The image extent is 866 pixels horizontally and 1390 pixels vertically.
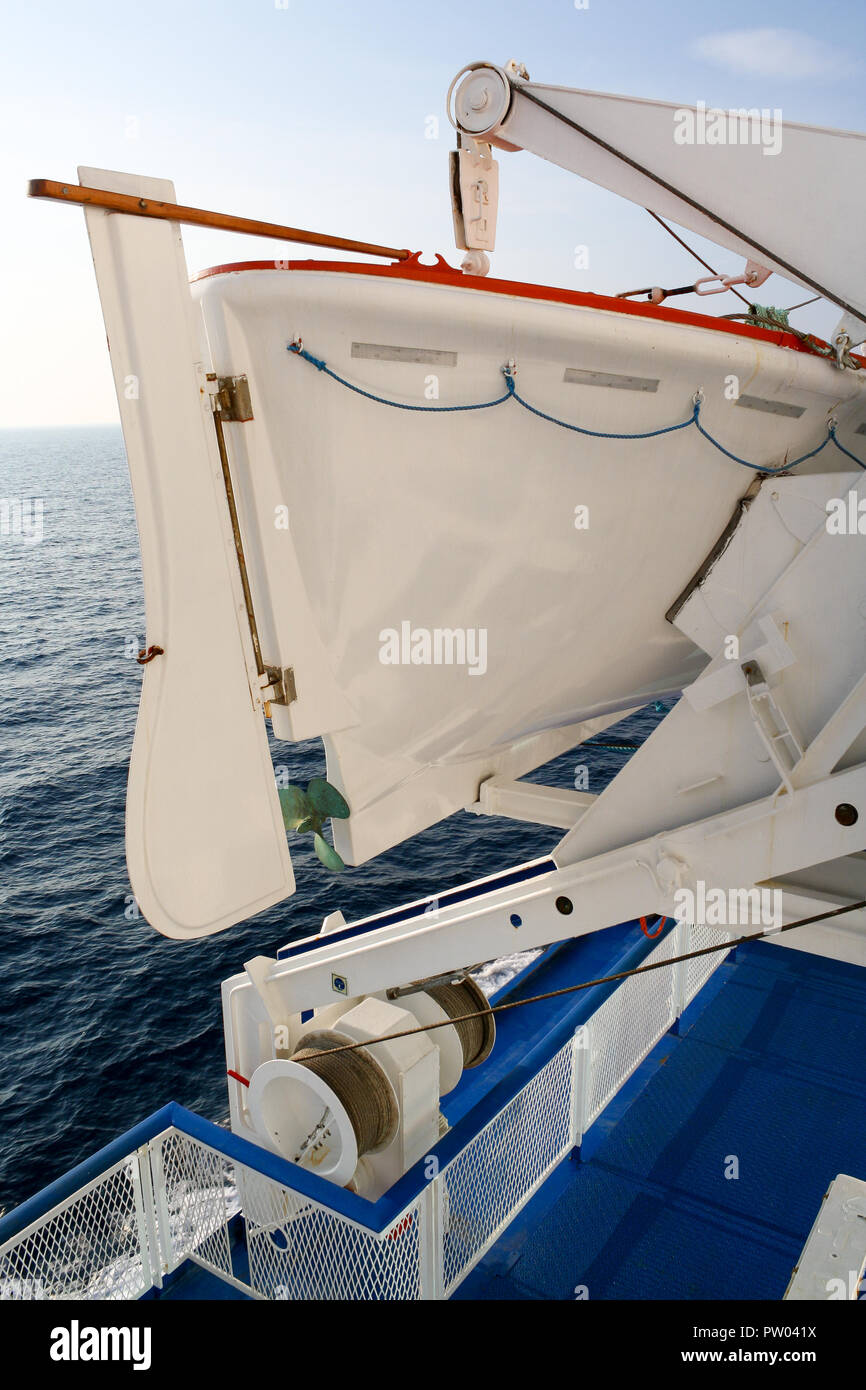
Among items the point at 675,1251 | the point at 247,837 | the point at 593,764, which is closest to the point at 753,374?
the point at 247,837

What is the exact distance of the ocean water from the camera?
38.2ft

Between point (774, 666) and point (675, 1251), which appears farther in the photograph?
point (675, 1251)

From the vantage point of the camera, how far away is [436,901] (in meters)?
4.47

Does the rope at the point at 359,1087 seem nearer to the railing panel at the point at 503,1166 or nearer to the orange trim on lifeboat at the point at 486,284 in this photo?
the railing panel at the point at 503,1166

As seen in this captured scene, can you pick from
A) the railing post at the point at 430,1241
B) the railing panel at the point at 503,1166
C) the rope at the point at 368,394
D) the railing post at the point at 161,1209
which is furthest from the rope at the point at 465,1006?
the rope at the point at 368,394

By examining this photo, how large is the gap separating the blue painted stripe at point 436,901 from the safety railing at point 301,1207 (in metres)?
1.07

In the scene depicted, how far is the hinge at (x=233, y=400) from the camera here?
2994 mm

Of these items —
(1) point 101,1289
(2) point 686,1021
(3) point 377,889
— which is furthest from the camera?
(3) point 377,889

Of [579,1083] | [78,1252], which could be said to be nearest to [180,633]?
[78,1252]

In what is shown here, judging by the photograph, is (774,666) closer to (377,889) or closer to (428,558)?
(428,558)

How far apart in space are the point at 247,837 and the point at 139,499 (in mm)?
1316

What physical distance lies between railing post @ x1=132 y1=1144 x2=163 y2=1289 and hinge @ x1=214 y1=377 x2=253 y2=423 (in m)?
3.79

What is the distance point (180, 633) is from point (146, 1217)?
363 cm
